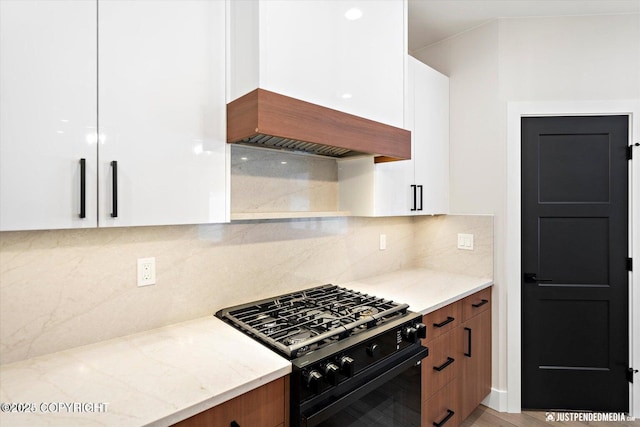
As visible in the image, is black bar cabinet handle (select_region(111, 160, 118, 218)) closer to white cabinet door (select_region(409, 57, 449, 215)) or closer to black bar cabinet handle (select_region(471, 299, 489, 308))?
white cabinet door (select_region(409, 57, 449, 215))

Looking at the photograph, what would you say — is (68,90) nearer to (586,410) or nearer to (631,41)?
(631,41)

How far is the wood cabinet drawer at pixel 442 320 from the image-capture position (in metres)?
1.85

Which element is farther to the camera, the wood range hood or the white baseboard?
the white baseboard

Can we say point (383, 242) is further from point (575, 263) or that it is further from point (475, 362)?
point (575, 263)

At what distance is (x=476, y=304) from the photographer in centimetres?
229

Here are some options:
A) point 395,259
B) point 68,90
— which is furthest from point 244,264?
point 395,259

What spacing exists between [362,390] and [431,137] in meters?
1.84

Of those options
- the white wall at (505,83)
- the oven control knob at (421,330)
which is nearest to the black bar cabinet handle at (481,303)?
the white wall at (505,83)

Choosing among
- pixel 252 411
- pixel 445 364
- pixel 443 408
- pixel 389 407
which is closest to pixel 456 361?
pixel 445 364

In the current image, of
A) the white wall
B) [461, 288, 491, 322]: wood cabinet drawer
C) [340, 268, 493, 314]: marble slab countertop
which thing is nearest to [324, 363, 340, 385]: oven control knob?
[340, 268, 493, 314]: marble slab countertop

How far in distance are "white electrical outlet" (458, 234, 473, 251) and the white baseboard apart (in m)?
1.04

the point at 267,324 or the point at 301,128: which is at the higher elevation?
the point at 301,128

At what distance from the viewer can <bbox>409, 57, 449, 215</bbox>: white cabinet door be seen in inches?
93.5

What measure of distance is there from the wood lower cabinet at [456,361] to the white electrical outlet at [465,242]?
13.8 inches
